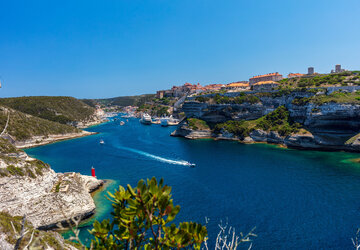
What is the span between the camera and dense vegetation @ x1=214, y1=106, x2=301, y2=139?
191ft

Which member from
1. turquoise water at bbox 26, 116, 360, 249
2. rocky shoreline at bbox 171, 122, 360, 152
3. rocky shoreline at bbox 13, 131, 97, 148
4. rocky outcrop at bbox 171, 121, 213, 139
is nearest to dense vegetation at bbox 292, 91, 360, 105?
rocky shoreline at bbox 171, 122, 360, 152

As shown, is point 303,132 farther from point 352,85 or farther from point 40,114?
point 40,114

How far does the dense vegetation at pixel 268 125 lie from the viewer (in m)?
58.1

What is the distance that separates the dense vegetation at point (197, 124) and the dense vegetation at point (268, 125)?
415 centimetres

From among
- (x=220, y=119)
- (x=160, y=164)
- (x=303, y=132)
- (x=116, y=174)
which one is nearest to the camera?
(x=116, y=174)

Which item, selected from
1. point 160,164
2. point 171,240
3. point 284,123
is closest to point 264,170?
point 160,164

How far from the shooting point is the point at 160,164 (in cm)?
4262

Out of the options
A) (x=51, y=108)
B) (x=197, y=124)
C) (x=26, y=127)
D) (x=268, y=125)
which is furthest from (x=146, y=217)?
(x=51, y=108)

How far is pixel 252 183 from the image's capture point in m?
32.6

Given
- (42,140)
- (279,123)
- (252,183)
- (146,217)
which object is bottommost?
(252,183)

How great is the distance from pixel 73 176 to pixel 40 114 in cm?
8920

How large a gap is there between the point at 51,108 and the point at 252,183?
10491cm

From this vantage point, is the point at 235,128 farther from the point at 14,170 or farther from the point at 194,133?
the point at 14,170

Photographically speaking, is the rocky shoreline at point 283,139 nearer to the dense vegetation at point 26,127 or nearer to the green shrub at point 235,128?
the green shrub at point 235,128
